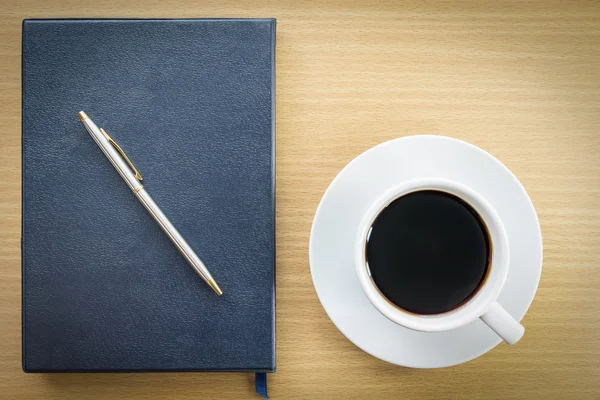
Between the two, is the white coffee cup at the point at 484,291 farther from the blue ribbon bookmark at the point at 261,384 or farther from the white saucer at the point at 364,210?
the blue ribbon bookmark at the point at 261,384

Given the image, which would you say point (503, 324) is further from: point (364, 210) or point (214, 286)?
point (214, 286)

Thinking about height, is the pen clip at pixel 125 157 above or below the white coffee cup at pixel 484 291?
above

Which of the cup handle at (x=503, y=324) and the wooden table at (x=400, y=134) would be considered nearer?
the cup handle at (x=503, y=324)

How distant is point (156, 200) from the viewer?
0.56 meters

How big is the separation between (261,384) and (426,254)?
214mm

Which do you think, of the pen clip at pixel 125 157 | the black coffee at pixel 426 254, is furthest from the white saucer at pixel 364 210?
the pen clip at pixel 125 157

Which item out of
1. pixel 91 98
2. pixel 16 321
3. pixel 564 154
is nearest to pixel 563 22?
pixel 564 154

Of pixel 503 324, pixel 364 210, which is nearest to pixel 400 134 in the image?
pixel 364 210

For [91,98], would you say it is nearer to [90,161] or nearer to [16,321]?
[90,161]

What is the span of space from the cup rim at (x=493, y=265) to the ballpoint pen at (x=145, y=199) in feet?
0.51

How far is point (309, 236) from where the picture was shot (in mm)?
584

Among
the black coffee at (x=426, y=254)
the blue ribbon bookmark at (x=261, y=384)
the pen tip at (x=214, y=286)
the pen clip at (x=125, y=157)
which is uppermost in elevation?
the pen clip at (x=125, y=157)

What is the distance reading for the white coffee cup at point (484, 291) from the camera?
482 mm

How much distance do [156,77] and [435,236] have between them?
312 mm
